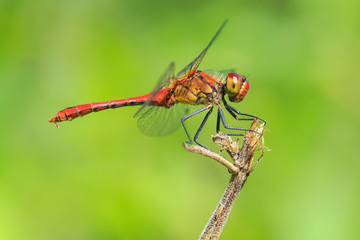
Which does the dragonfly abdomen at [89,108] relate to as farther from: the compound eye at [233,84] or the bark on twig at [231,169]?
the bark on twig at [231,169]

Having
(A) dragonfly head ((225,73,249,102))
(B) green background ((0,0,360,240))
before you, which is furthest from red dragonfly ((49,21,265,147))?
(B) green background ((0,0,360,240))

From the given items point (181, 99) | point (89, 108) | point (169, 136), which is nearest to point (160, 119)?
point (181, 99)

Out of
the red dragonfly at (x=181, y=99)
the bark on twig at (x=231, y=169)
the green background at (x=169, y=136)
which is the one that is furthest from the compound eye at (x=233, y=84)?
the bark on twig at (x=231, y=169)

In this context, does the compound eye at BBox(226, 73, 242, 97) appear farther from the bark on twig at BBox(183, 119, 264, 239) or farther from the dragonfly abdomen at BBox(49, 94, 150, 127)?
the bark on twig at BBox(183, 119, 264, 239)

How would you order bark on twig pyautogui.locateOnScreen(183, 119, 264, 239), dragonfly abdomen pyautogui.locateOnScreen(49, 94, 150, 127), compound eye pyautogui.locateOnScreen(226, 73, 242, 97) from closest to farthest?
bark on twig pyautogui.locateOnScreen(183, 119, 264, 239) < compound eye pyautogui.locateOnScreen(226, 73, 242, 97) < dragonfly abdomen pyautogui.locateOnScreen(49, 94, 150, 127)

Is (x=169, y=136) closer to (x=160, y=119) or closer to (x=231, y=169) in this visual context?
(x=160, y=119)

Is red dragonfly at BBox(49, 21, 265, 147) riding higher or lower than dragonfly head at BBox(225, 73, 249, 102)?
lower
